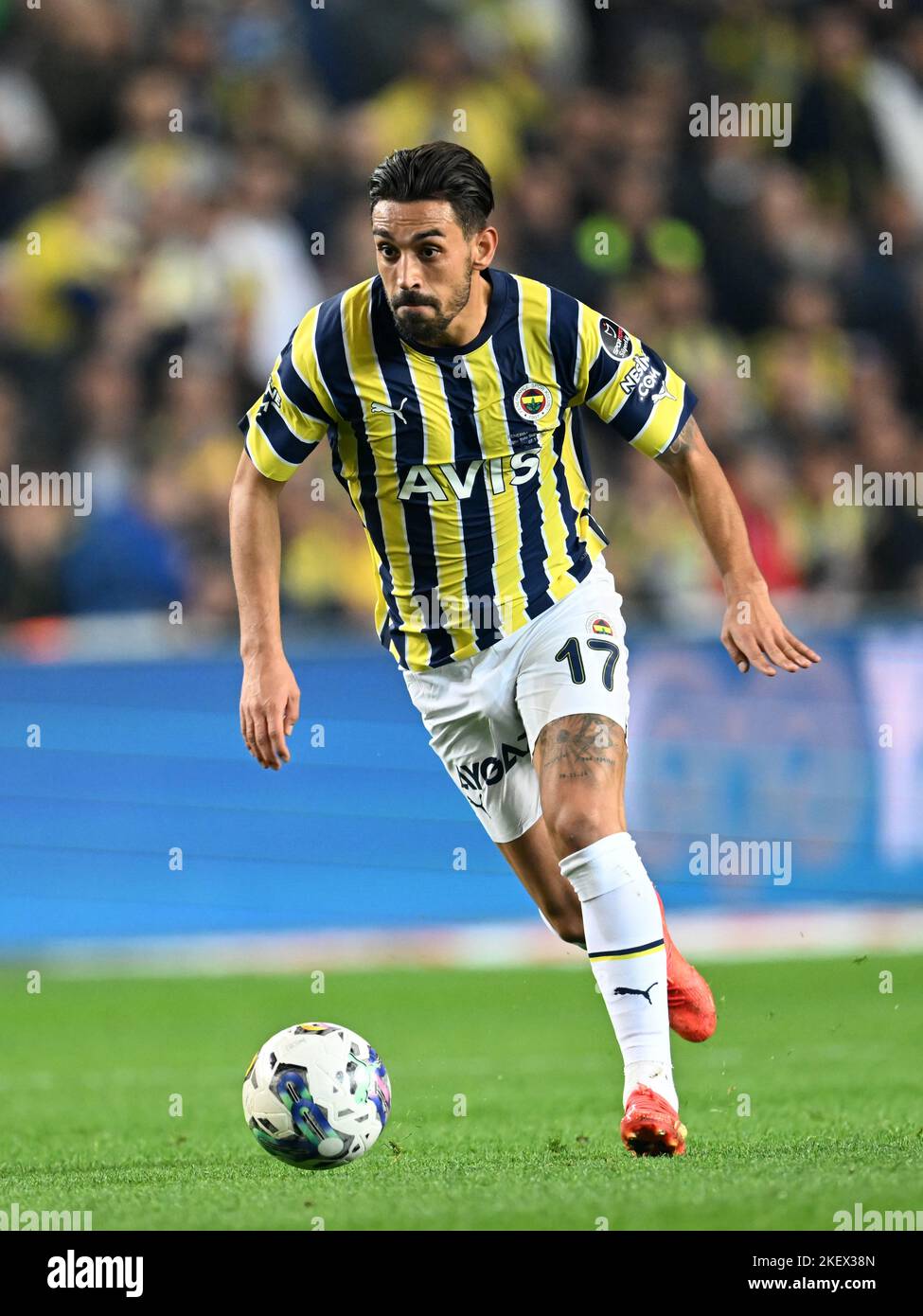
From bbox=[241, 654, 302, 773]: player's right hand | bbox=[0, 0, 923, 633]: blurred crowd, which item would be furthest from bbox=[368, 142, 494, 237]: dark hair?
bbox=[0, 0, 923, 633]: blurred crowd

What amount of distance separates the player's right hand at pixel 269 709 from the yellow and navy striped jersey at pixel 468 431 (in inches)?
22.9

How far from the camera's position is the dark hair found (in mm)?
5195

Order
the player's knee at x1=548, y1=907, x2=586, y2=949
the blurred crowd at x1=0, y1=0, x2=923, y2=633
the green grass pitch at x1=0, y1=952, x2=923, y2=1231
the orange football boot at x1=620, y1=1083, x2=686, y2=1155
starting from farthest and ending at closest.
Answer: the blurred crowd at x1=0, y1=0, x2=923, y2=633 → the player's knee at x1=548, y1=907, x2=586, y2=949 → the orange football boot at x1=620, y1=1083, x2=686, y2=1155 → the green grass pitch at x1=0, y1=952, x2=923, y2=1231

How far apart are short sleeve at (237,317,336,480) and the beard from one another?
31 centimetres

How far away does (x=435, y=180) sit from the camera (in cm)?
520

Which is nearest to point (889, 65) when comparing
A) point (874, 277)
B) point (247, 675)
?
point (874, 277)

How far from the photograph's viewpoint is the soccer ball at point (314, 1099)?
5047 mm

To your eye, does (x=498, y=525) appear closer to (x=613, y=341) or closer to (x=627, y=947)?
(x=613, y=341)

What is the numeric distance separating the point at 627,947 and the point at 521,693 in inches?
29.9

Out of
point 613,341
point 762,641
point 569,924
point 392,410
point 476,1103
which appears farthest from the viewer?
point 476,1103

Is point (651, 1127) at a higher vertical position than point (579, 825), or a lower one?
lower

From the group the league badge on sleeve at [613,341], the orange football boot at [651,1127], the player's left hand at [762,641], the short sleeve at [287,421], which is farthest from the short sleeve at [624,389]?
the orange football boot at [651,1127]

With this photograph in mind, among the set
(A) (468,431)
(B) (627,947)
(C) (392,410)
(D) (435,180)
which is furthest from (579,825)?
(D) (435,180)

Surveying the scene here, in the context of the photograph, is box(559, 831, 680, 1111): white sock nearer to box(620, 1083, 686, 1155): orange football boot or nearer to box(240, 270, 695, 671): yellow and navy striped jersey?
box(620, 1083, 686, 1155): orange football boot
